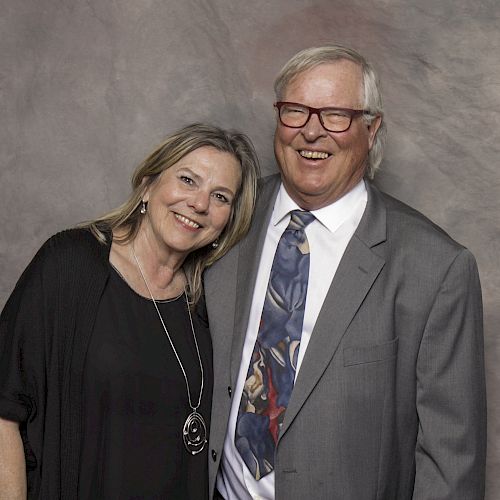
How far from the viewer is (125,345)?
2213 millimetres

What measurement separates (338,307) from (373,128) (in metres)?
0.50

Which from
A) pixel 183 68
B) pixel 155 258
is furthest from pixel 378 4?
pixel 155 258

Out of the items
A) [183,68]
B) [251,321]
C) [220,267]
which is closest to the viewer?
[251,321]

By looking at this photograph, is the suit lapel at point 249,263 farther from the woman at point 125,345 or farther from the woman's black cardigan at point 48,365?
the woman's black cardigan at point 48,365

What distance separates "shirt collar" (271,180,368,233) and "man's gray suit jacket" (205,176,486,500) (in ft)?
0.31

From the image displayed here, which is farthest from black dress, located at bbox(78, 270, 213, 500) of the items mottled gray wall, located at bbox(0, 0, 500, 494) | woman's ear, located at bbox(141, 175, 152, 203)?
mottled gray wall, located at bbox(0, 0, 500, 494)

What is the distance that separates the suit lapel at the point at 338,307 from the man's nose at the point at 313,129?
0.27m

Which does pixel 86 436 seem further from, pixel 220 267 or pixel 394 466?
pixel 394 466

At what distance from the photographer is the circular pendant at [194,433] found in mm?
2281

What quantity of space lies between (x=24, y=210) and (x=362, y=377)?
1.40 metres

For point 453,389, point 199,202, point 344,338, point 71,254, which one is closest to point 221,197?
point 199,202

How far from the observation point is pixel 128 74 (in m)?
2.82

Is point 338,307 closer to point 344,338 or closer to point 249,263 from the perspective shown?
point 344,338

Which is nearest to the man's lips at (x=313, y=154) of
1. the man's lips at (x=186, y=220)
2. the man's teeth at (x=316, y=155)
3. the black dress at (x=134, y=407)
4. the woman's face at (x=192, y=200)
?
the man's teeth at (x=316, y=155)
